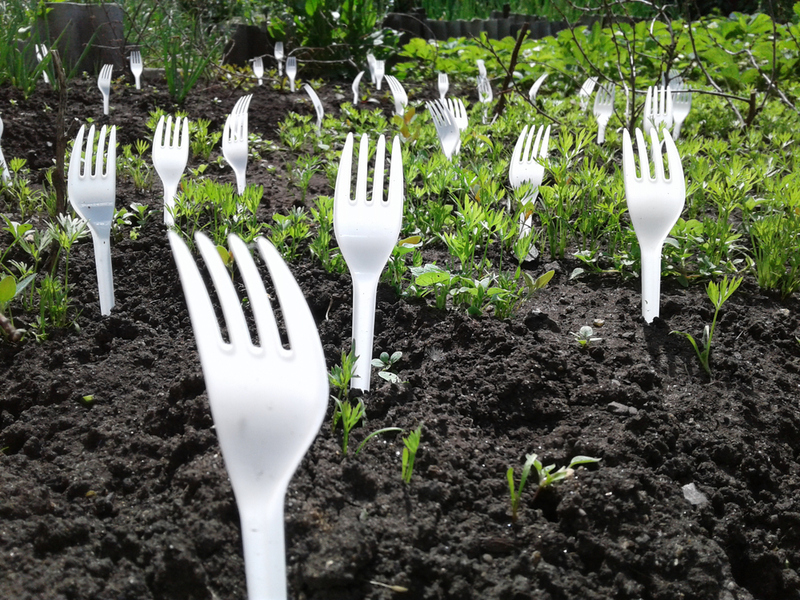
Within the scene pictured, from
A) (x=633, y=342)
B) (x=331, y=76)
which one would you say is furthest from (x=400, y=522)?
(x=331, y=76)

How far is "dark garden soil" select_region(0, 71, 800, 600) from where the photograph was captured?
0.95 metres

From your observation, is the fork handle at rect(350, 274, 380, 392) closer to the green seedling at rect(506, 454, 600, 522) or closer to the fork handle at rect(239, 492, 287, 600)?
the green seedling at rect(506, 454, 600, 522)

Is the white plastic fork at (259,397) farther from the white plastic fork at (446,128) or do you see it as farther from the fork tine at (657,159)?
the white plastic fork at (446,128)

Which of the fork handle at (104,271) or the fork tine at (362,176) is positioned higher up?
the fork tine at (362,176)

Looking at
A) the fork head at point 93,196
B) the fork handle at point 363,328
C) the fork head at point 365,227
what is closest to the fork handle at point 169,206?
the fork head at point 93,196

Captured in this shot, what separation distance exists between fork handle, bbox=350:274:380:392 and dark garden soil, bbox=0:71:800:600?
4 cm

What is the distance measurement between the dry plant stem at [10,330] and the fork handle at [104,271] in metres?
0.19

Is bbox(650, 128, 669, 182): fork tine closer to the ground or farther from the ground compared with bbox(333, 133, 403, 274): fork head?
farther from the ground

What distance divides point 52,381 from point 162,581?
0.65 m

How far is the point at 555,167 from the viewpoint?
7.59 ft

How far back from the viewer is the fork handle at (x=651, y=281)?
1546mm

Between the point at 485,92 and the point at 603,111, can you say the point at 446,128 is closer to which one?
the point at 603,111

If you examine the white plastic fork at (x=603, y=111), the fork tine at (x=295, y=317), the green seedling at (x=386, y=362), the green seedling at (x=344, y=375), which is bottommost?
the green seedling at (x=386, y=362)

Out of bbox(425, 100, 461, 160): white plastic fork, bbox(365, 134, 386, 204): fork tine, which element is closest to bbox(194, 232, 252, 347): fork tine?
bbox(365, 134, 386, 204): fork tine
